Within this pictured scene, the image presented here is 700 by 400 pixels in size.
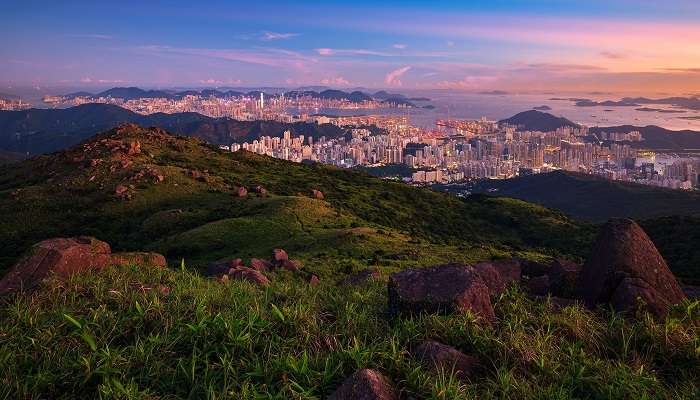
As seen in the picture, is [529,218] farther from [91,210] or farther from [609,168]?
[609,168]

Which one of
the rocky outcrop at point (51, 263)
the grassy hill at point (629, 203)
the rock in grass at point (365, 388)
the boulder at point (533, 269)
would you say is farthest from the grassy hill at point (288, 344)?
the grassy hill at point (629, 203)

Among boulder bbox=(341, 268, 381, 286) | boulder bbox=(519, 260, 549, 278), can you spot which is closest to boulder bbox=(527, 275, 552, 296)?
boulder bbox=(519, 260, 549, 278)

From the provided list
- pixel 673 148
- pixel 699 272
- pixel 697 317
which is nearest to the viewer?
pixel 697 317

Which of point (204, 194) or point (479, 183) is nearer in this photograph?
point (204, 194)

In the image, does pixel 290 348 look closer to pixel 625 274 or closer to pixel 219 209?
pixel 625 274

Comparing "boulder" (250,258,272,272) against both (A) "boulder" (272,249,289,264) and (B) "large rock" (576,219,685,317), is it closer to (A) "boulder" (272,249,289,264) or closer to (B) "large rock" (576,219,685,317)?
(A) "boulder" (272,249,289,264)

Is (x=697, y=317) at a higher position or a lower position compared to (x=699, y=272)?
higher

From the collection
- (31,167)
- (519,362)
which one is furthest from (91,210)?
(519,362)
